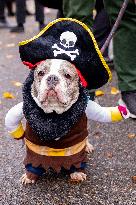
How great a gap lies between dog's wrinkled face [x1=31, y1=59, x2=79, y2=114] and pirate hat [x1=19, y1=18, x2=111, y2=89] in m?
0.04

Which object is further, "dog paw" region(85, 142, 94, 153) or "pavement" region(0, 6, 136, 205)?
"dog paw" region(85, 142, 94, 153)

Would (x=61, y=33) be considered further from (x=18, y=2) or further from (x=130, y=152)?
(x=18, y=2)

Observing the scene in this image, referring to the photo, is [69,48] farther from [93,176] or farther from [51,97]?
[93,176]

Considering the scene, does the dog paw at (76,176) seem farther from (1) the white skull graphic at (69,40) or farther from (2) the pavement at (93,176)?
(1) the white skull graphic at (69,40)

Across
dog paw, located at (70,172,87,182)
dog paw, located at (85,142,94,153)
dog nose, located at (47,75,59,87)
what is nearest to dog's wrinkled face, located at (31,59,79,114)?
dog nose, located at (47,75,59,87)

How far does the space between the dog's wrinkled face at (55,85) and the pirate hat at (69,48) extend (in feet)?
0.12

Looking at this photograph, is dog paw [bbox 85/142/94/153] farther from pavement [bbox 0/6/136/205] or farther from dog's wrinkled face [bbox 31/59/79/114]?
dog's wrinkled face [bbox 31/59/79/114]

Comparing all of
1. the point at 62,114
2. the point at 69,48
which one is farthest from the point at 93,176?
the point at 69,48

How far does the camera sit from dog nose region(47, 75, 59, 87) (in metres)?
2.21

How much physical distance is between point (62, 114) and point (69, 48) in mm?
335

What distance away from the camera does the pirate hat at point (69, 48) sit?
2.28 metres

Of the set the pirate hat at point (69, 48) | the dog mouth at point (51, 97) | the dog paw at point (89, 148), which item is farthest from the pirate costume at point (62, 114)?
the dog paw at point (89, 148)

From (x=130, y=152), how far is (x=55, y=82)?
944 mm

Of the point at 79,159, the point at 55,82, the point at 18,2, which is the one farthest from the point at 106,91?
the point at 18,2
